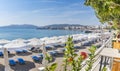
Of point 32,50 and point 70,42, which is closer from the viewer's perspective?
point 70,42

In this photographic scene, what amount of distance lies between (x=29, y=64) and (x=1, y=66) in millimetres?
2457

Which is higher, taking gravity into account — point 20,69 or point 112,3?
point 112,3

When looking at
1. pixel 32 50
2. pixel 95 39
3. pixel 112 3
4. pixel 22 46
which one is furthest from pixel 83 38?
pixel 112 3

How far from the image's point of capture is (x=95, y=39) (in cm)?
3700

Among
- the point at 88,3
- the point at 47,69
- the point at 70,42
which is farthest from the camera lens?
the point at 88,3

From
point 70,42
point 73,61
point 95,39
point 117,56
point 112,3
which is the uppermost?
point 112,3

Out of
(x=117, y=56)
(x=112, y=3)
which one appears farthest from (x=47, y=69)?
(x=117, y=56)

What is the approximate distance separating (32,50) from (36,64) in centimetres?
633

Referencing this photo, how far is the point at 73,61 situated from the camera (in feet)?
7.45

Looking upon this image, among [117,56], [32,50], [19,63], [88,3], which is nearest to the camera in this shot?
[117,56]

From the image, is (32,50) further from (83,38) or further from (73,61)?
(73,61)

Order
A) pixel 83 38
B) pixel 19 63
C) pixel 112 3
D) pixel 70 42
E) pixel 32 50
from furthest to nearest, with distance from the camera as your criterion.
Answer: pixel 83 38 < pixel 32 50 < pixel 19 63 < pixel 112 3 < pixel 70 42

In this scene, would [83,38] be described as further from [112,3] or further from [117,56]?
[112,3]

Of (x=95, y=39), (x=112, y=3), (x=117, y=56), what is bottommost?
(x=95, y=39)
